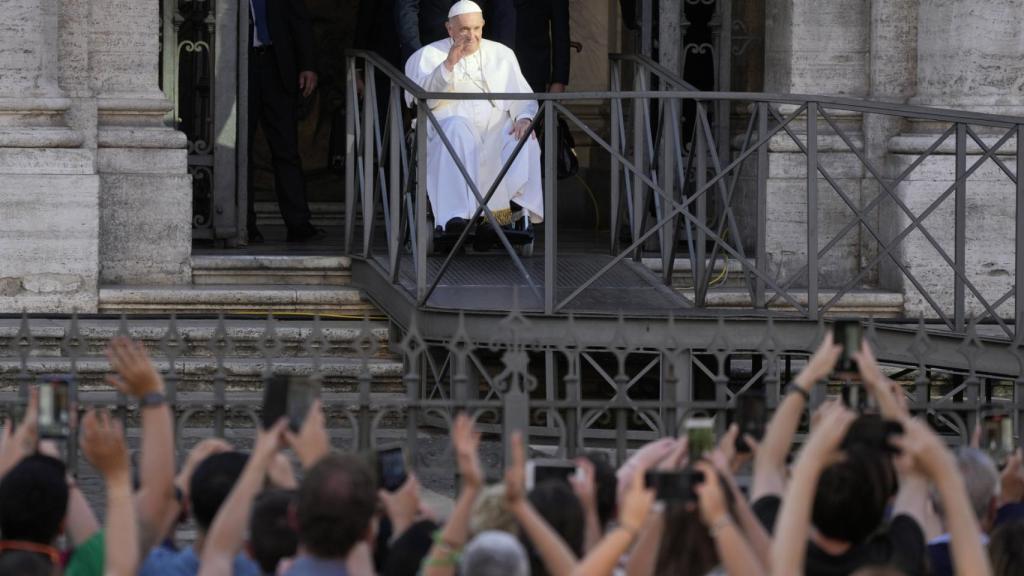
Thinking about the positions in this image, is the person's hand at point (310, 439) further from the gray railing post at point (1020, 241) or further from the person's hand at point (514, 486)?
the gray railing post at point (1020, 241)

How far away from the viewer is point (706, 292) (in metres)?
10.6

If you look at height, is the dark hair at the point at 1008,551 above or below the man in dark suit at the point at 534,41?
below

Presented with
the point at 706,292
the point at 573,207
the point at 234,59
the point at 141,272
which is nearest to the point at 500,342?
the point at 706,292

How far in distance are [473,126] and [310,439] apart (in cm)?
601

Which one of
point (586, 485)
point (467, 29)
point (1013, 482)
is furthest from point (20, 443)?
point (467, 29)

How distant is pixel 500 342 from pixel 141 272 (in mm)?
2485

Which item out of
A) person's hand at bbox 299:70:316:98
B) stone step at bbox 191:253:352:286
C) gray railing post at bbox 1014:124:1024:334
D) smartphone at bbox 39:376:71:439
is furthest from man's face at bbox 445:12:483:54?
smartphone at bbox 39:376:71:439

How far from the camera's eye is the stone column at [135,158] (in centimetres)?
1102

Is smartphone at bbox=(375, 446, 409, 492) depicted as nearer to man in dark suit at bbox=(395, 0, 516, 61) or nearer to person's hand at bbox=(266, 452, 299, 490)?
person's hand at bbox=(266, 452, 299, 490)

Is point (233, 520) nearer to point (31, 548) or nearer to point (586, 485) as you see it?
point (31, 548)

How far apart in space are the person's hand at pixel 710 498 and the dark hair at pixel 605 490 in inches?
32.1

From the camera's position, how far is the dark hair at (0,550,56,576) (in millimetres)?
4297

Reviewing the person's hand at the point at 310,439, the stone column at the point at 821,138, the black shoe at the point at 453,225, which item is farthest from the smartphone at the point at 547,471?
the stone column at the point at 821,138

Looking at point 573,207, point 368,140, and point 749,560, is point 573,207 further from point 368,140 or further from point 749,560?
point 749,560
